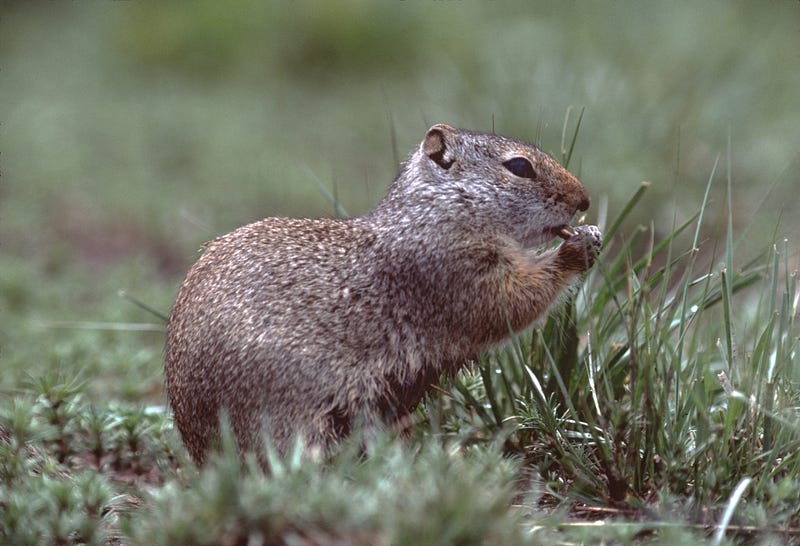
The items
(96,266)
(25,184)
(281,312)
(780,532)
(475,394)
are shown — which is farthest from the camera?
(25,184)

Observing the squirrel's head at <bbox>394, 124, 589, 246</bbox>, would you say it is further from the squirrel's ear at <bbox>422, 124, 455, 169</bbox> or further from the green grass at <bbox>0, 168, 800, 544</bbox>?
the green grass at <bbox>0, 168, 800, 544</bbox>

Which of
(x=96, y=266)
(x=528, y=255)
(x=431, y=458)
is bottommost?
(x=96, y=266)

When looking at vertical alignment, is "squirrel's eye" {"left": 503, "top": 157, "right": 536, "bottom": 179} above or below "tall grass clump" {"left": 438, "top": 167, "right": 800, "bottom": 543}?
above

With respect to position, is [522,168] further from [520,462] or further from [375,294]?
[520,462]

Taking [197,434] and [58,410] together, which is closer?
[197,434]

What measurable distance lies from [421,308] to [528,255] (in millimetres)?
485

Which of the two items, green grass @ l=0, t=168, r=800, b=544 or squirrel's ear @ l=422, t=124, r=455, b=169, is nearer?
green grass @ l=0, t=168, r=800, b=544

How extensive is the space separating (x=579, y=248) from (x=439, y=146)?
2.14 ft

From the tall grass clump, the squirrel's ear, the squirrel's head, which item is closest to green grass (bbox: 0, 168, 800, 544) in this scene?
the tall grass clump

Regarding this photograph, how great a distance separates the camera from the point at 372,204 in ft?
23.7

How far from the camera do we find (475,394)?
3.75 metres

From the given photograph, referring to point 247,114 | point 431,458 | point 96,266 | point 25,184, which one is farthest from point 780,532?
point 247,114

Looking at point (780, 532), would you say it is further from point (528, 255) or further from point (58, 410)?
point (58, 410)

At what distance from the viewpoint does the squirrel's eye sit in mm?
3652
